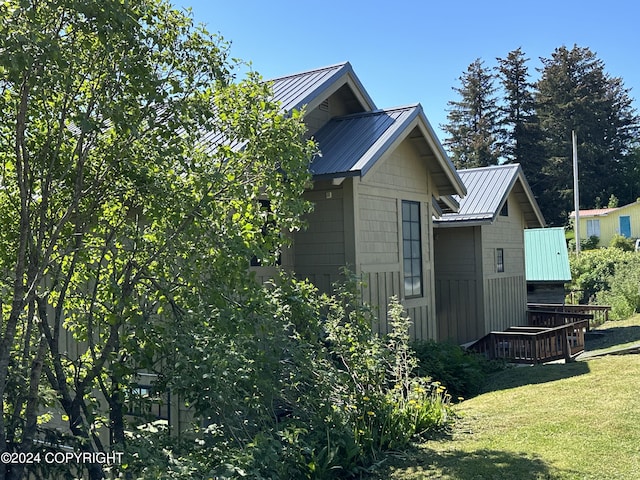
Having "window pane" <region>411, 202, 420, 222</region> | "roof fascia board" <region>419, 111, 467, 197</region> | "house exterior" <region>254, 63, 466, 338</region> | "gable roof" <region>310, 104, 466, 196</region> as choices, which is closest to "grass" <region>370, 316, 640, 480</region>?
"house exterior" <region>254, 63, 466, 338</region>

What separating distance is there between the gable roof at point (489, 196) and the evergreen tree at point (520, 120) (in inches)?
1399

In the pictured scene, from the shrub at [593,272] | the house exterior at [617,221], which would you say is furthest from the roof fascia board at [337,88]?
the house exterior at [617,221]

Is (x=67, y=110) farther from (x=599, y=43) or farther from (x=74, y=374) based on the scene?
(x=599, y=43)

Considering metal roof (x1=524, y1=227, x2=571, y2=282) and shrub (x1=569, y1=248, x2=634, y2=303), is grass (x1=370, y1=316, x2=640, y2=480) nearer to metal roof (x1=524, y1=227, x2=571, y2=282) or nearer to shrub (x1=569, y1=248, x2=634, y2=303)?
metal roof (x1=524, y1=227, x2=571, y2=282)

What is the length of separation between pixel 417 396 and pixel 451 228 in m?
10.3

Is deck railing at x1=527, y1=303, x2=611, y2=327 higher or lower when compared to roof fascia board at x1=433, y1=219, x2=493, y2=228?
lower

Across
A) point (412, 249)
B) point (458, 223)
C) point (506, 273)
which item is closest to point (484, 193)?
point (458, 223)

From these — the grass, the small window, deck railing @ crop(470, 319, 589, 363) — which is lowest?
the grass

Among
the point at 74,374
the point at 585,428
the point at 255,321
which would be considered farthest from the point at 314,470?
the point at 585,428

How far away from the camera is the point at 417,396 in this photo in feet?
27.1

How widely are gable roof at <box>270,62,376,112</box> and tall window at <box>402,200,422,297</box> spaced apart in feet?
7.60

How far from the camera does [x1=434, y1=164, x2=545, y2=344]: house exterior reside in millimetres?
17500

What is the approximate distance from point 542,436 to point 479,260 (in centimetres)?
1043

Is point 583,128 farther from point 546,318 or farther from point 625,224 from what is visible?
point 546,318
